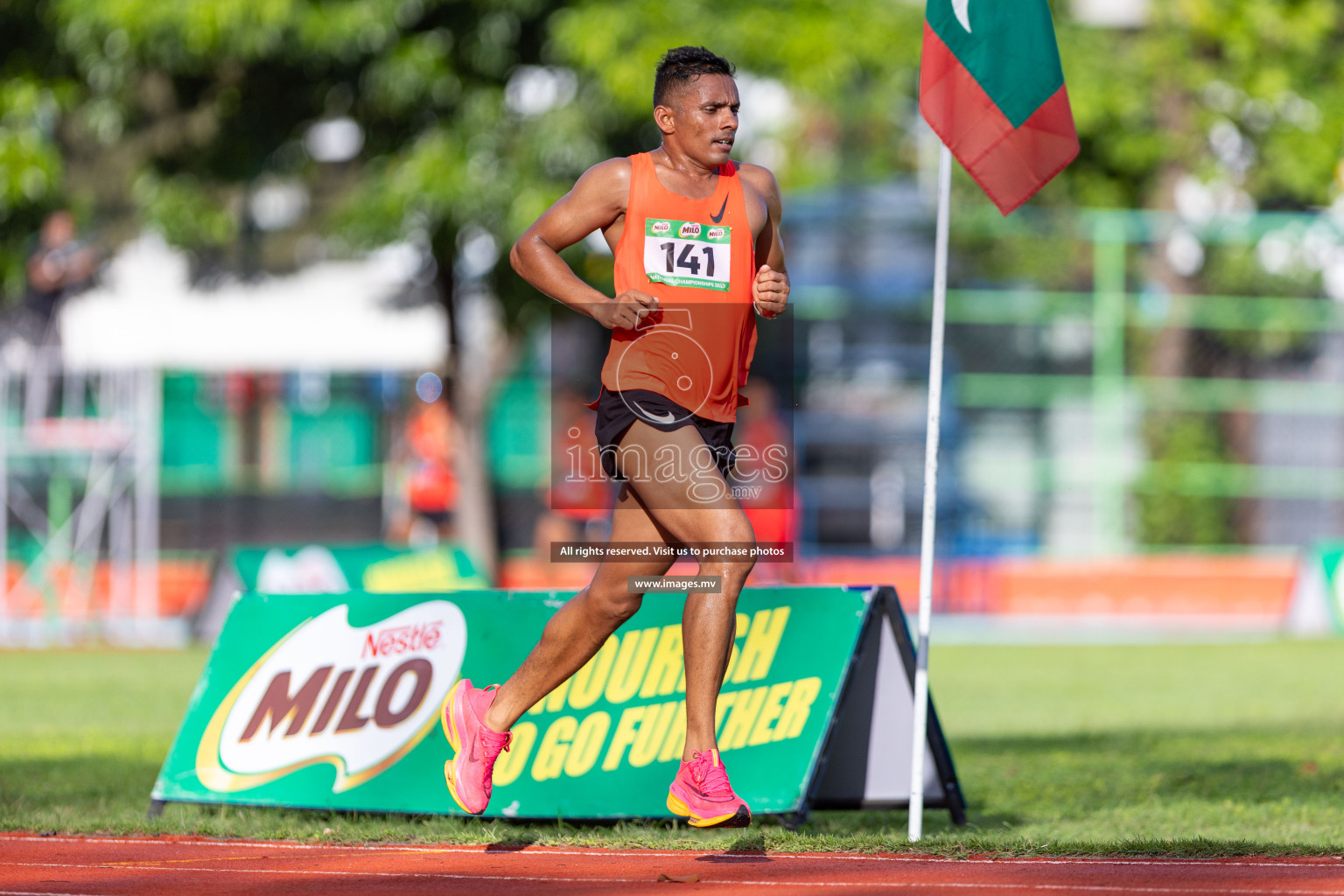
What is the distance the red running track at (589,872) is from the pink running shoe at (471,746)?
0.20m

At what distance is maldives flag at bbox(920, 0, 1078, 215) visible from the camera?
6.11 metres

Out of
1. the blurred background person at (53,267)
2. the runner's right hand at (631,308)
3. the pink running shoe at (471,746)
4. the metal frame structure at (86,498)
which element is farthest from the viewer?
the blurred background person at (53,267)

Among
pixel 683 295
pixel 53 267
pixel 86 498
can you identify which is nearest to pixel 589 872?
pixel 683 295

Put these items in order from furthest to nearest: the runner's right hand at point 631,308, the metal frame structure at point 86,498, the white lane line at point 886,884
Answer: the metal frame structure at point 86,498 → the runner's right hand at point 631,308 → the white lane line at point 886,884

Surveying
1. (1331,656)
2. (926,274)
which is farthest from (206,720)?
(926,274)

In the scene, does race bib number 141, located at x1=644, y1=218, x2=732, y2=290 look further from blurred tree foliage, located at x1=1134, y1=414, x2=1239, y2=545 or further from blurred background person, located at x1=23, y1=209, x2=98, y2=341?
blurred tree foliage, located at x1=1134, y1=414, x2=1239, y2=545

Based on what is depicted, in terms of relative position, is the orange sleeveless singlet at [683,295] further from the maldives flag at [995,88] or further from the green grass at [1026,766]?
the green grass at [1026,766]

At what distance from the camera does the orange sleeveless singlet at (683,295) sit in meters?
5.23

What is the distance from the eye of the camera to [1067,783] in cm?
762

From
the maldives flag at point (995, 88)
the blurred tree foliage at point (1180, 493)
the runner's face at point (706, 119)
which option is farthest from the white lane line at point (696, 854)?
the blurred tree foliage at point (1180, 493)

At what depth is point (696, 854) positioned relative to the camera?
543cm

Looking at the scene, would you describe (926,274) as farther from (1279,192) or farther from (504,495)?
(504,495)

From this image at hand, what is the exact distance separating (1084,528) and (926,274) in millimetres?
5668

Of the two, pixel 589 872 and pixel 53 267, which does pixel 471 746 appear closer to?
pixel 589 872
